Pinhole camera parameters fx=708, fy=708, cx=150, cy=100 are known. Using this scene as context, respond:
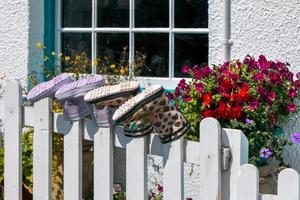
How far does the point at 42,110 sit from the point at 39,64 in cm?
184

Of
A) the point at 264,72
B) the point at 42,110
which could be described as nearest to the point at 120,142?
the point at 42,110

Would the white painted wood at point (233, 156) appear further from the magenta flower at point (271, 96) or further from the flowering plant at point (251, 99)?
the magenta flower at point (271, 96)

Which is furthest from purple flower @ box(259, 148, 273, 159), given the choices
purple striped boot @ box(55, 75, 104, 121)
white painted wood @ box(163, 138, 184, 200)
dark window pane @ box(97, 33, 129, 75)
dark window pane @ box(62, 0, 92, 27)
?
dark window pane @ box(62, 0, 92, 27)

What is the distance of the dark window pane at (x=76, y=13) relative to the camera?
5.15m

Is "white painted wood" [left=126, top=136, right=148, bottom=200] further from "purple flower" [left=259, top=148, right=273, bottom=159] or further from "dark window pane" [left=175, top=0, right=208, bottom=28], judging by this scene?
"dark window pane" [left=175, top=0, right=208, bottom=28]

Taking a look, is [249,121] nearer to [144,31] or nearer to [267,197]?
[267,197]

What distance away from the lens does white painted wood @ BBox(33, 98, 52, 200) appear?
11.5 ft

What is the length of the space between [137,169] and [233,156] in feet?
1.67

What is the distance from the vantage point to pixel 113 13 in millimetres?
4992

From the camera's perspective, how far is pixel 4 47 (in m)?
5.50

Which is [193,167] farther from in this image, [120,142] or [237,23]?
[120,142]

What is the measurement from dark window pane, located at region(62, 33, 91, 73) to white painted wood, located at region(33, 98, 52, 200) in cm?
148

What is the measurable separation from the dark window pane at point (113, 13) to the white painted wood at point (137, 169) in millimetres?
1958

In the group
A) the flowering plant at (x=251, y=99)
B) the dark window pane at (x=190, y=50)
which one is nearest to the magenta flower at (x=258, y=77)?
the flowering plant at (x=251, y=99)
